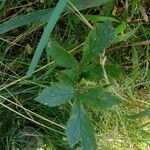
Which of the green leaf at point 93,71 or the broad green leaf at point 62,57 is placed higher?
the broad green leaf at point 62,57

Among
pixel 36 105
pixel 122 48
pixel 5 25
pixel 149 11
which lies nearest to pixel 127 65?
pixel 122 48

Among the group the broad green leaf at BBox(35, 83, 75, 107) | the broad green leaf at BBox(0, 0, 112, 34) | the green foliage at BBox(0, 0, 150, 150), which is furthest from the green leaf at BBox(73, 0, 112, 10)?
the broad green leaf at BBox(35, 83, 75, 107)

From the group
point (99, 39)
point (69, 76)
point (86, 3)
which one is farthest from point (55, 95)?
point (86, 3)

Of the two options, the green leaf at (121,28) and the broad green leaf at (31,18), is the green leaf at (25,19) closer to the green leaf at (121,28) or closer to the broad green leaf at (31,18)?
the broad green leaf at (31,18)

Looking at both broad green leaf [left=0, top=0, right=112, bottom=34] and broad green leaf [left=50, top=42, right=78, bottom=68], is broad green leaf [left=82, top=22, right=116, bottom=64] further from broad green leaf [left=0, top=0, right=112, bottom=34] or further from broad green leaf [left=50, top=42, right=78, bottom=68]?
broad green leaf [left=0, top=0, right=112, bottom=34]

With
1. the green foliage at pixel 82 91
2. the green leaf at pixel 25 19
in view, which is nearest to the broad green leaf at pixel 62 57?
the green foliage at pixel 82 91

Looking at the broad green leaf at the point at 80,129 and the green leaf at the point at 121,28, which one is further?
the green leaf at the point at 121,28

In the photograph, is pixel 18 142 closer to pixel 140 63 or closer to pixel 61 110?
pixel 61 110
